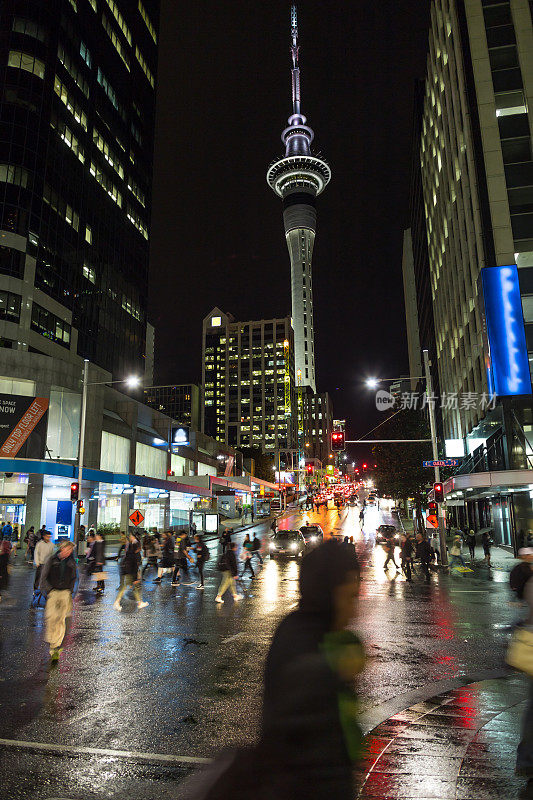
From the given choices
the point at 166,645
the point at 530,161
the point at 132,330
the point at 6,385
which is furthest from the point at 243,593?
the point at 132,330

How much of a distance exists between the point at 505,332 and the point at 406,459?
2129 cm

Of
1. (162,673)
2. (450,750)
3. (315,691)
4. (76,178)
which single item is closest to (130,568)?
(162,673)

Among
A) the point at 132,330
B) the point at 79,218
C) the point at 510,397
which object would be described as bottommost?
the point at 510,397

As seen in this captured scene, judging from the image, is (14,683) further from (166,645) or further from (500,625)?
(500,625)

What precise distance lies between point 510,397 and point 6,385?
31.1 metres

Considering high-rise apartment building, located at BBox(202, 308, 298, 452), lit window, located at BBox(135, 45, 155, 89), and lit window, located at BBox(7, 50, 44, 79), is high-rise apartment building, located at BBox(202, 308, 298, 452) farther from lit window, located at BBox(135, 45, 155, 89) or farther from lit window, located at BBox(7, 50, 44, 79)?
lit window, located at BBox(7, 50, 44, 79)

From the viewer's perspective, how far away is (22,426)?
33.0 meters

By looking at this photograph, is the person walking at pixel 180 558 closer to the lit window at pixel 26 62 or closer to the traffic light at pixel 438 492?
the traffic light at pixel 438 492

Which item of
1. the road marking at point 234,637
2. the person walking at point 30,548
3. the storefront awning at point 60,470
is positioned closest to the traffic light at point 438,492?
the road marking at point 234,637

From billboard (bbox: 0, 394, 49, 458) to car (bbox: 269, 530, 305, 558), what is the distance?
52.2 ft

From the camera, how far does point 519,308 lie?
96.0ft

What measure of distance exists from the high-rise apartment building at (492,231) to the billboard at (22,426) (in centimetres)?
2568

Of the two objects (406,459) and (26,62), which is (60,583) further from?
(26,62)

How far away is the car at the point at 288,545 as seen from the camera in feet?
95.3
